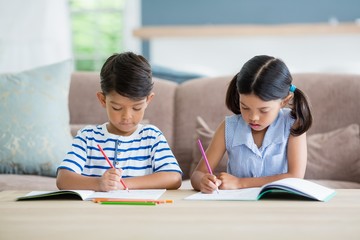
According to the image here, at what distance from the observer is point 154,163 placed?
6.31 feet

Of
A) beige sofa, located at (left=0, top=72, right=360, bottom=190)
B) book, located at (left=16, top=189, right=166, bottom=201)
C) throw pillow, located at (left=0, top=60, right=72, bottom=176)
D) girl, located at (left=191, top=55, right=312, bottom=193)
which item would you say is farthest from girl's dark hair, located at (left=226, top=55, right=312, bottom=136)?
throw pillow, located at (left=0, top=60, right=72, bottom=176)

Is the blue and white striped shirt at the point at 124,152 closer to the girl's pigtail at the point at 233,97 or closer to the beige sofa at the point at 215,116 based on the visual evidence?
the girl's pigtail at the point at 233,97

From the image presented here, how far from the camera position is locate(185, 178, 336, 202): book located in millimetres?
1516

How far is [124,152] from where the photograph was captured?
1.93m

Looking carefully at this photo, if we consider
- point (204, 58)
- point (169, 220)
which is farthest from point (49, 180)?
point (204, 58)

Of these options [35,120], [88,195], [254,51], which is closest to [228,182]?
[88,195]

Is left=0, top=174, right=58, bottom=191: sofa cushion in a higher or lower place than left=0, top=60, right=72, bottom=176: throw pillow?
lower

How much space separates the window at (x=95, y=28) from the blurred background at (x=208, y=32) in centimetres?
13

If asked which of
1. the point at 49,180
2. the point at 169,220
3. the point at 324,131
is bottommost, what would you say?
the point at 49,180

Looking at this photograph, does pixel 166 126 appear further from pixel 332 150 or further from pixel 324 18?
pixel 324 18

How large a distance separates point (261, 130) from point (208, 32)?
3539 millimetres

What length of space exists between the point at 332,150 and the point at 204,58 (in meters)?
3.11

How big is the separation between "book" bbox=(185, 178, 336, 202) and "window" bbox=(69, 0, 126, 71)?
4559 millimetres

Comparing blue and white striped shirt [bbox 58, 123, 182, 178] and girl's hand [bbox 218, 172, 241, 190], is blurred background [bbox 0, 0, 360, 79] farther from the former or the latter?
girl's hand [bbox 218, 172, 241, 190]
